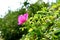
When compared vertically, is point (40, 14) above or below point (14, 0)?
below

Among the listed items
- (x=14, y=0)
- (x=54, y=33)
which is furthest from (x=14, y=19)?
(x=54, y=33)

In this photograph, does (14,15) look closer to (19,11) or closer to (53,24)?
(19,11)

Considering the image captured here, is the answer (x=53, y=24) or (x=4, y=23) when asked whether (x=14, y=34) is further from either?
(x=53, y=24)

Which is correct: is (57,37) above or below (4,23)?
below

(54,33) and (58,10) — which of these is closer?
(54,33)

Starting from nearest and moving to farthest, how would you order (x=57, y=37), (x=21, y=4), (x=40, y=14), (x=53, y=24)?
1. (x=57, y=37)
2. (x=53, y=24)
3. (x=40, y=14)
4. (x=21, y=4)

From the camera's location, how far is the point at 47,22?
5.09 feet

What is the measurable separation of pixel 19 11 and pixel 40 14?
340cm

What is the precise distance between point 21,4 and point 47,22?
3.56 meters

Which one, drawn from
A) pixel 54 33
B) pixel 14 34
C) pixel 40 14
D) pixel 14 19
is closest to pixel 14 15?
pixel 14 19

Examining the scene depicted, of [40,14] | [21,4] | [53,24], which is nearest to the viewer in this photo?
[53,24]

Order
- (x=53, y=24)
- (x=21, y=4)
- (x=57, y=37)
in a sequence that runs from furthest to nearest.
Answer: (x=21, y=4)
(x=53, y=24)
(x=57, y=37)

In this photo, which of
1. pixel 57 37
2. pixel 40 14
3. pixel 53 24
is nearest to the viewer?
pixel 57 37

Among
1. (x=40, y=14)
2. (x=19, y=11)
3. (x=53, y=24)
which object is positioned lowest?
(x=53, y=24)
